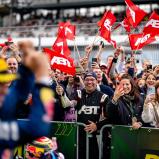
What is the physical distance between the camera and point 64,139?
307 inches

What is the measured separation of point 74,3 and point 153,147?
113 feet

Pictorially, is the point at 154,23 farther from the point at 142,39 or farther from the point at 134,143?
the point at 134,143

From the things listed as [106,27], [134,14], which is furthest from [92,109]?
[134,14]

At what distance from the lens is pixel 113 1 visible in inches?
1389

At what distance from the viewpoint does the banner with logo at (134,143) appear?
23.2 feet

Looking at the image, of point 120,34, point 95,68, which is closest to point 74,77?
point 95,68

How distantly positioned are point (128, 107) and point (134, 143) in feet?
1.71

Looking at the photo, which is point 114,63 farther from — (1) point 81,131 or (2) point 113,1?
(2) point 113,1

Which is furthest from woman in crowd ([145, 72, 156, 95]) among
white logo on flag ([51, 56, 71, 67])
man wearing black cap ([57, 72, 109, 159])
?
white logo on flag ([51, 56, 71, 67])

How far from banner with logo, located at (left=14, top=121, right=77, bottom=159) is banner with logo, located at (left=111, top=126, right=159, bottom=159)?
0.66 meters

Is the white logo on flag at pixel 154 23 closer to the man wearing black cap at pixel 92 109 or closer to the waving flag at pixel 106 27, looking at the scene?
the waving flag at pixel 106 27

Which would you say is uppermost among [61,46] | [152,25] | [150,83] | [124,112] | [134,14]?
[134,14]

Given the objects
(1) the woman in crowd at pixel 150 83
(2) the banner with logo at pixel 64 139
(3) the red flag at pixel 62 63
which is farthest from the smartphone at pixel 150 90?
(2) the banner with logo at pixel 64 139

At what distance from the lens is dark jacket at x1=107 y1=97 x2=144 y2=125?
23.1 ft
